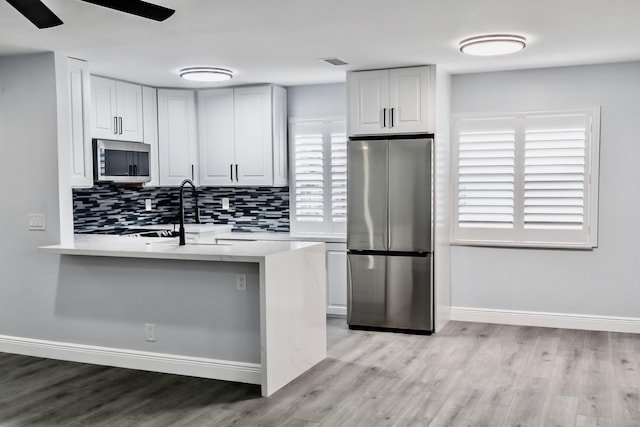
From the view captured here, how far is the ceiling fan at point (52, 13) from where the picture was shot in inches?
116

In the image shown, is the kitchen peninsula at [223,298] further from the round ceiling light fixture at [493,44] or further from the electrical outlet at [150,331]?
the round ceiling light fixture at [493,44]

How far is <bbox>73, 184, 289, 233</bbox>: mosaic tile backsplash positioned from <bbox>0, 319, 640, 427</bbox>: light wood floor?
1779 mm

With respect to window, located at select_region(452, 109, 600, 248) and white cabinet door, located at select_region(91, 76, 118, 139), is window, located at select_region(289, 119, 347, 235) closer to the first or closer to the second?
window, located at select_region(452, 109, 600, 248)

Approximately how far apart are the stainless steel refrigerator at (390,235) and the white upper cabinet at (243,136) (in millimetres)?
989

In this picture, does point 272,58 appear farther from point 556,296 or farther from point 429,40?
point 556,296

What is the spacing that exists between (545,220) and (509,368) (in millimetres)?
1734

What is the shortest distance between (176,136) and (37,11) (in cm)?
348

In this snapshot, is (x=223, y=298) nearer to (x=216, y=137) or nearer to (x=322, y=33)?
(x=322, y=33)

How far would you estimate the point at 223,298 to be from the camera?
164 inches

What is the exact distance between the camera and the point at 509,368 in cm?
445

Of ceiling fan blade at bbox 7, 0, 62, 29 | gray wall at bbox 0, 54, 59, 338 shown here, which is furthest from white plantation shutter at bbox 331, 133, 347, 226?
ceiling fan blade at bbox 7, 0, 62, 29

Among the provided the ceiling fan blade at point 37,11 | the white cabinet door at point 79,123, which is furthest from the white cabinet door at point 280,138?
the ceiling fan blade at point 37,11

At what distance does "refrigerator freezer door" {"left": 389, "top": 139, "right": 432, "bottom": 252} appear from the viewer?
5430mm

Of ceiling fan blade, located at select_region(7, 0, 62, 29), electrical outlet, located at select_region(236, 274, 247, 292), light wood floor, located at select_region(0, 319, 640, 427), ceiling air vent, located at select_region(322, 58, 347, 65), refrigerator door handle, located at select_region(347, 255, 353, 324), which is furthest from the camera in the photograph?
refrigerator door handle, located at select_region(347, 255, 353, 324)
